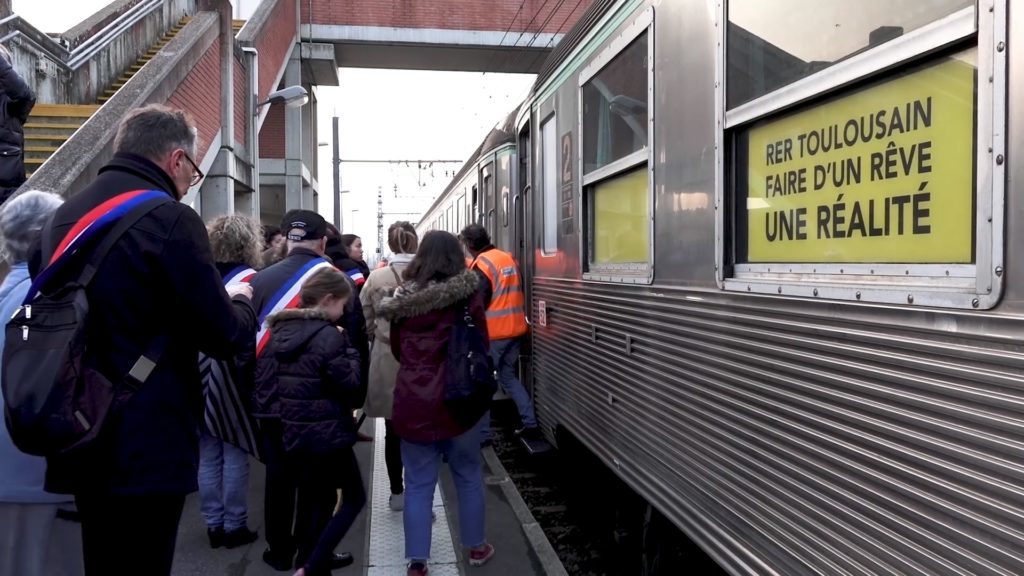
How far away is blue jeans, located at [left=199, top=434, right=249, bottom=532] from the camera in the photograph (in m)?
Result: 4.18

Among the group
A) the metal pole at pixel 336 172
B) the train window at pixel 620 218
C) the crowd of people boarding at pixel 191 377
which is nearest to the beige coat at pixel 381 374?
the crowd of people boarding at pixel 191 377

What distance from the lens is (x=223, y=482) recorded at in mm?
4230

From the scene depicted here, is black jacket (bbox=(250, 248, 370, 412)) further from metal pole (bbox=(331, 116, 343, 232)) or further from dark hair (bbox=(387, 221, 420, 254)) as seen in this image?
metal pole (bbox=(331, 116, 343, 232))

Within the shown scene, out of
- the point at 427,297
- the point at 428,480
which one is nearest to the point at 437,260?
the point at 427,297

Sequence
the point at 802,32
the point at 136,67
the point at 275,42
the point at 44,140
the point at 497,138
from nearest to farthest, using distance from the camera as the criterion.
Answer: the point at 802,32 → the point at 497,138 → the point at 44,140 → the point at 136,67 → the point at 275,42

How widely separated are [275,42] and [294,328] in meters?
13.8

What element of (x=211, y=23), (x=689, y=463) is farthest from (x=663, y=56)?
(x=211, y=23)

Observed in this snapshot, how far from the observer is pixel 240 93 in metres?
12.1

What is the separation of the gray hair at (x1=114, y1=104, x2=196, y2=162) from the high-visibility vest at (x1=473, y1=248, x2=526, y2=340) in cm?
346

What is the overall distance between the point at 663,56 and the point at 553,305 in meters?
2.26

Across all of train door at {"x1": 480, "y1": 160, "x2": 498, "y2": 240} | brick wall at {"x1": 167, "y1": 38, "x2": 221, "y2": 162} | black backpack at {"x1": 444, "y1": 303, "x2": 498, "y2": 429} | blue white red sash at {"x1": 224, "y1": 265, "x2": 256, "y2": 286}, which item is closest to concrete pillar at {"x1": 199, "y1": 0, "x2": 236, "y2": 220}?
brick wall at {"x1": 167, "y1": 38, "x2": 221, "y2": 162}

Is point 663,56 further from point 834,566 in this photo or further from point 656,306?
point 834,566

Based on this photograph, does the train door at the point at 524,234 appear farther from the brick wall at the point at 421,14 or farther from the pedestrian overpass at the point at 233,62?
the brick wall at the point at 421,14

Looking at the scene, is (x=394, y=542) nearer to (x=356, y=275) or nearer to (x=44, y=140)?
(x=356, y=275)
